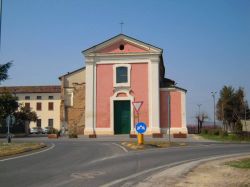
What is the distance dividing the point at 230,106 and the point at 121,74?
2893 cm

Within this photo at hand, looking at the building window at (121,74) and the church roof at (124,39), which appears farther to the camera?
the building window at (121,74)

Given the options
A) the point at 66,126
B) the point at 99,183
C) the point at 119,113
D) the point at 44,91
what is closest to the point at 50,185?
the point at 99,183

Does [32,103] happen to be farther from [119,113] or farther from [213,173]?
[213,173]

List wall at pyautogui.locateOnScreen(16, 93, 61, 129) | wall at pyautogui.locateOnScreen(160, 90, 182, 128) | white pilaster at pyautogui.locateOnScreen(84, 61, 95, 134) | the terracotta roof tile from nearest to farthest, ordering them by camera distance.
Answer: wall at pyautogui.locateOnScreen(160, 90, 182, 128) < white pilaster at pyautogui.locateOnScreen(84, 61, 95, 134) < wall at pyautogui.locateOnScreen(16, 93, 61, 129) < the terracotta roof tile

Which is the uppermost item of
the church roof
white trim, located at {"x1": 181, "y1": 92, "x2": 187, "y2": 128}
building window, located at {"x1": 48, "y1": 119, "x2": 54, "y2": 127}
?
the church roof

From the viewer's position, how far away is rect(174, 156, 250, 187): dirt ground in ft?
33.3

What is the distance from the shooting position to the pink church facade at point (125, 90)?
4512 centimetres

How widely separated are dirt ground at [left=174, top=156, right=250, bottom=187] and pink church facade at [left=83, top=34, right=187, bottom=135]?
3119 cm

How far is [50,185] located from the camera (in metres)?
9.79

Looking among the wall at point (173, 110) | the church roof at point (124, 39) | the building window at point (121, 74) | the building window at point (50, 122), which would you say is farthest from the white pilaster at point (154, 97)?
the building window at point (50, 122)

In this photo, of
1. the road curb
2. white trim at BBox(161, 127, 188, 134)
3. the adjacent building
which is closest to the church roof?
white trim at BBox(161, 127, 188, 134)

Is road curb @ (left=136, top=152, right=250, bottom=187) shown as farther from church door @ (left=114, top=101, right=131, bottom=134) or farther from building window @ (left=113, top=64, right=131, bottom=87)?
building window @ (left=113, top=64, right=131, bottom=87)

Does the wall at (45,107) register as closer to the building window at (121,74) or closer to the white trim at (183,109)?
the building window at (121,74)

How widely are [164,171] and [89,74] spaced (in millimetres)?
34235
